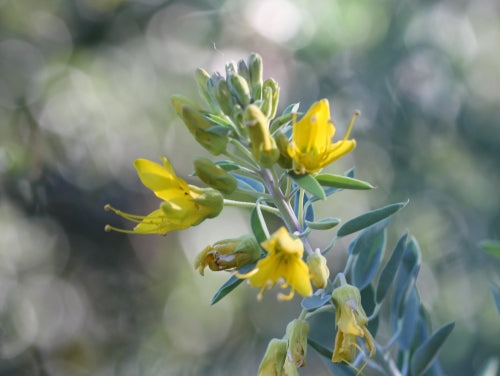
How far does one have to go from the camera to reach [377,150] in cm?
309

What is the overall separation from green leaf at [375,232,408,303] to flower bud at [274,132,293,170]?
1.03 feet

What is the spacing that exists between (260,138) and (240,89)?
149 millimetres

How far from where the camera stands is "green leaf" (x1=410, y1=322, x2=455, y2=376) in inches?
53.7

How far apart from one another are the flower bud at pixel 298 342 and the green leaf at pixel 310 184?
0.88 ft

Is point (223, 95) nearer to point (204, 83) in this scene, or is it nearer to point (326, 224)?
point (204, 83)

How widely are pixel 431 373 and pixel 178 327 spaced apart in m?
2.18

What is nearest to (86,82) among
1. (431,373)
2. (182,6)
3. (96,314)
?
(182,6)

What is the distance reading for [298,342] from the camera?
1306 mm

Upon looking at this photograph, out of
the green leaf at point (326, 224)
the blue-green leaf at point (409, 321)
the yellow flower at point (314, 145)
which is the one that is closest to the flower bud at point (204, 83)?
the yellow flower at point (314, 145)

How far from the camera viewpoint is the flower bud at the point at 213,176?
50.7 inches

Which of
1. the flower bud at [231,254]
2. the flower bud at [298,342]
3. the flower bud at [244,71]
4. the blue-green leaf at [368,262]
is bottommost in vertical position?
the flower bud at [298,342]

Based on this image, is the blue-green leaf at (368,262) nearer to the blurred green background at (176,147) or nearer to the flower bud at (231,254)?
the flower bud at (231,254)

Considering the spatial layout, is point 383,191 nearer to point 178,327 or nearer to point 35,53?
point 178,327

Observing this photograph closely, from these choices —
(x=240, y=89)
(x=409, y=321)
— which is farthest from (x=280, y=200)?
(x=409, y=321)
